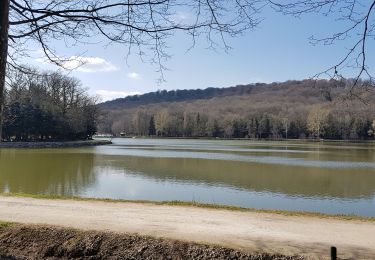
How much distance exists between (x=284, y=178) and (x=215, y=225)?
648 inches

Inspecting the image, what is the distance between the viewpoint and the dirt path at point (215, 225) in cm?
741

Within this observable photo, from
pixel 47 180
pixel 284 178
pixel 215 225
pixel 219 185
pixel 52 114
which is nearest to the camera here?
pixel 215 225

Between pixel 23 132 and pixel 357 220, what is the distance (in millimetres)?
58853

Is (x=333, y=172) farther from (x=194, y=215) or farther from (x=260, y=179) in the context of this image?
(x=194, y=215)

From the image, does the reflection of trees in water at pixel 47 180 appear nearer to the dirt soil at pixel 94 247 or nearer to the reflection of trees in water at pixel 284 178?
the reflection of trees in water at pixel 284 178

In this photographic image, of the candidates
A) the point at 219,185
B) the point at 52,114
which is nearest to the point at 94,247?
the point at 219,185

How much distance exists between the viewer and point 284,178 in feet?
81.0

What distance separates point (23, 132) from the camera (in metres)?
63.0

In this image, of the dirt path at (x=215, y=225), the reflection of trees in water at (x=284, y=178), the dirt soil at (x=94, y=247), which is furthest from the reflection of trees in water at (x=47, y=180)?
the dirt soil at (x=94, y=247)

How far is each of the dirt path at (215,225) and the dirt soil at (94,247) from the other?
0.34 metres

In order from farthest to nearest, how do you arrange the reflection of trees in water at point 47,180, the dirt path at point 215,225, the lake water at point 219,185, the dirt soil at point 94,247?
the reflection of trees in water at point 47,180 < the lake water at point 219,185 < the dirt path at point 215,225 < the dirt soil at point 94,247

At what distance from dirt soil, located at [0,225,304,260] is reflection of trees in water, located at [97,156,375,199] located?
1263 centimetres

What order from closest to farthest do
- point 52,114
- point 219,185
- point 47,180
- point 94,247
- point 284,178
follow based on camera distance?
1. point 94,247
2. point 219,185
3. point 47,180
4. point 284,178
5. point 52,114

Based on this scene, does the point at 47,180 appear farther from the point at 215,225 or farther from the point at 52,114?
the point at 52,114
